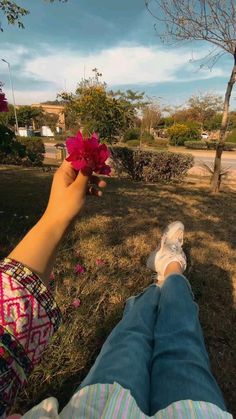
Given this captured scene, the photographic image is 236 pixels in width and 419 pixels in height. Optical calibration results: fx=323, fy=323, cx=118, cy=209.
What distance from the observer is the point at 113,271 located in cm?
298

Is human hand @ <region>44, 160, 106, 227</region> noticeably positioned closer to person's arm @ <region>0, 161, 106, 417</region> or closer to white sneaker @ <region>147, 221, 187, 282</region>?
person's arm @ <region>0, 161, 106, 417</region>

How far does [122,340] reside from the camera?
5.24 ft

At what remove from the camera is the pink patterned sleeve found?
72 centimetres

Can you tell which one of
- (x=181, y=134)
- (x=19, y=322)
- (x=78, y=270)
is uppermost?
(x=19, y=322)

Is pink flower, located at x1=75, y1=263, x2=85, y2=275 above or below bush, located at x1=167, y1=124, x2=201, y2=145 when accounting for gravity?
above

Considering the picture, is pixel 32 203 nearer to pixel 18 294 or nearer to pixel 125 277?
pixel 125 277

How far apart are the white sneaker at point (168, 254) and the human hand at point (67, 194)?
161 centimetres

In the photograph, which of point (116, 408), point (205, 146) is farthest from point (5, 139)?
point (205, 146)

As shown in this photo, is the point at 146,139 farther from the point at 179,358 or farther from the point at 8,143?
the point at 179,358

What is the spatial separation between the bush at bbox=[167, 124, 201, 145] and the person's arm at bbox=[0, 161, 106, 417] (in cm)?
3366

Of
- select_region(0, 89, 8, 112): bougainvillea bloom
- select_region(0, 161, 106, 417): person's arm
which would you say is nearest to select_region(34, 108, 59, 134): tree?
select_region(0, 89, 8, 112): bougainvillea bloom

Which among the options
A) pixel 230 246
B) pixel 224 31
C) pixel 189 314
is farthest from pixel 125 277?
pixel 224 31

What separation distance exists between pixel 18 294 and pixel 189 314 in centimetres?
120

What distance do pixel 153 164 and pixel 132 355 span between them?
27.8 feet
